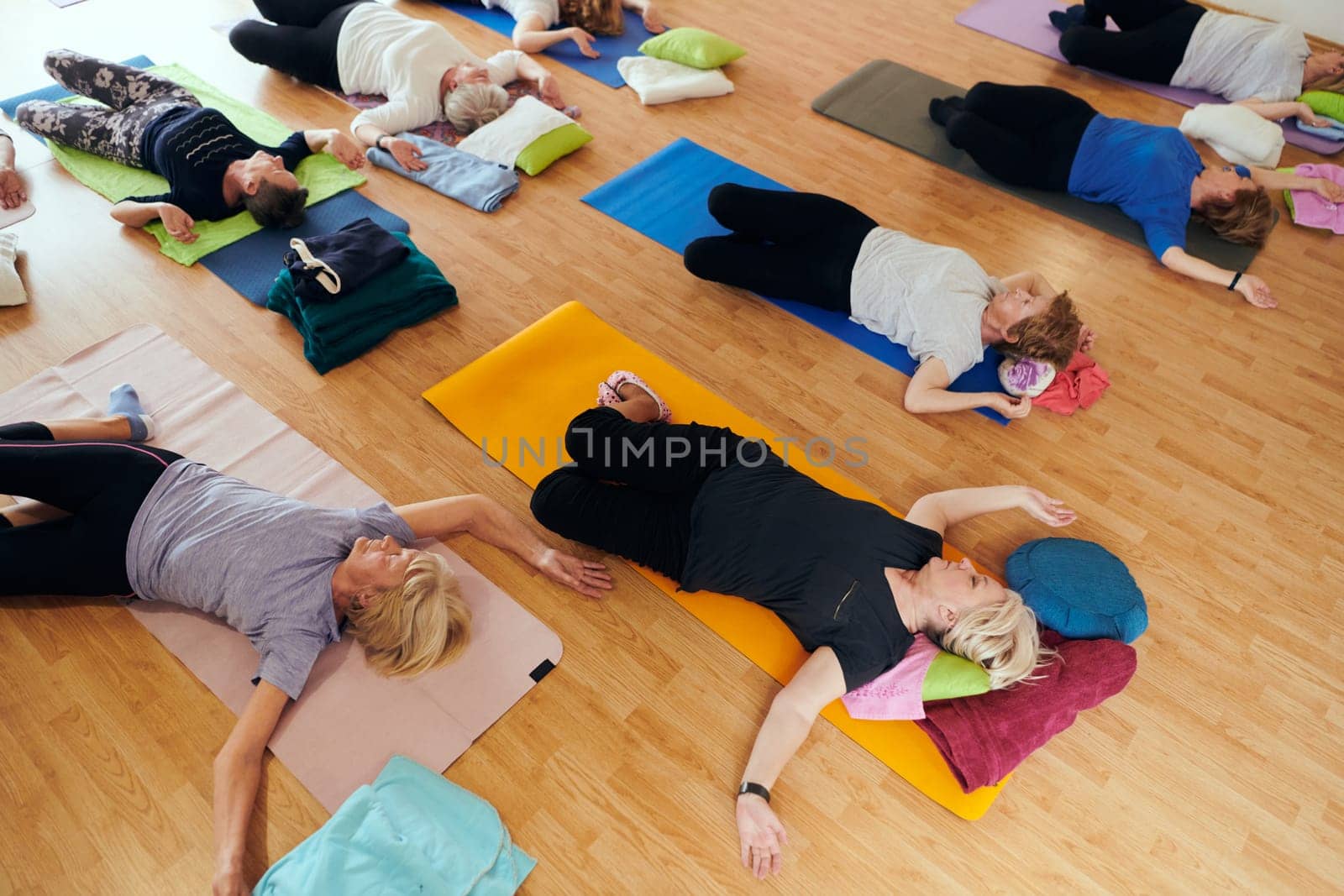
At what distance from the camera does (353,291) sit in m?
2.41

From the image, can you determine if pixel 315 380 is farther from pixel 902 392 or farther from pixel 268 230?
pixel 902 392

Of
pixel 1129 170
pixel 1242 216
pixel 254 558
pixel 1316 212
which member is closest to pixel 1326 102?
pixel 1316 212

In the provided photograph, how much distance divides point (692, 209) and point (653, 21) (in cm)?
143

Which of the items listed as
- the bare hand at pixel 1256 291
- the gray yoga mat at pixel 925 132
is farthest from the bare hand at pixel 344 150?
the bare hand at pixel 1256 291

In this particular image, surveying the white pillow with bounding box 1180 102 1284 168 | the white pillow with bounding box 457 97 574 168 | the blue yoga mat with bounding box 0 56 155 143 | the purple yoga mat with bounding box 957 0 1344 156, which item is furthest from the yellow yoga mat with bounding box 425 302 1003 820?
the purple yoga mat with bounding box 957 0 1344 156

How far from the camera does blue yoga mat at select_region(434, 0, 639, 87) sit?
3.60 meters

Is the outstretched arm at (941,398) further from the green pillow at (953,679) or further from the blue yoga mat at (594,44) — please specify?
the blue yoga mat at (594,44)

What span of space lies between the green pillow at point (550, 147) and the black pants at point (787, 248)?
2.52ft

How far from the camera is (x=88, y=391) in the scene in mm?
2270

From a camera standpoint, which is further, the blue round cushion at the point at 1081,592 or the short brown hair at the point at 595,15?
the short brown hair at the point at 595,15

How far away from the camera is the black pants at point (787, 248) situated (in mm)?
2576

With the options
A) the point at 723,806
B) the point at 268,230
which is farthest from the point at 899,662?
the point at 268,230

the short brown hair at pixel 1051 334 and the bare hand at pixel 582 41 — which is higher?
the bare hand at pixel 582 41

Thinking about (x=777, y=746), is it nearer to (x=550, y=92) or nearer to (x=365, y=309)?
(x=365, y=309)
